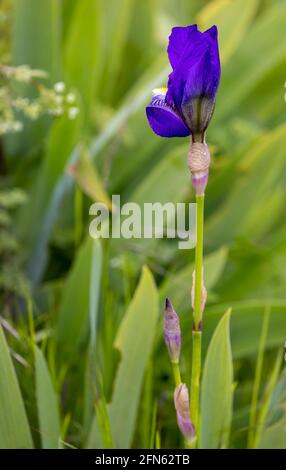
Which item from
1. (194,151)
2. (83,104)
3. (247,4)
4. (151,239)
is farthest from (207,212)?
(194,151)

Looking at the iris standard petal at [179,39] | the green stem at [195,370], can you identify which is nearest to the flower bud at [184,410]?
the green stem at [195,370]

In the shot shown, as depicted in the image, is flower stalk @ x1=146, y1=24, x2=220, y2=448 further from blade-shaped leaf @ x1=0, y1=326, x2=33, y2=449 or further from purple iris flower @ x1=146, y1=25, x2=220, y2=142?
blade-shaped leaf @ x1=0, y1=326, x2=33, y2=449

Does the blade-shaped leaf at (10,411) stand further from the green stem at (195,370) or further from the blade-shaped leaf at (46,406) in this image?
the green stem at (195,370)

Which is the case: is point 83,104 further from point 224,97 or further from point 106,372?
point 106,372

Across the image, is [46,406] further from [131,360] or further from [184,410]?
[184,410]

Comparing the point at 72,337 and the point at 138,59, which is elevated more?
the point at 138,59

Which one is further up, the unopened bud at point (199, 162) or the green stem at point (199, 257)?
the unopened bud at point (199, 162)

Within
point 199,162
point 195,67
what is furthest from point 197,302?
point 195,67
